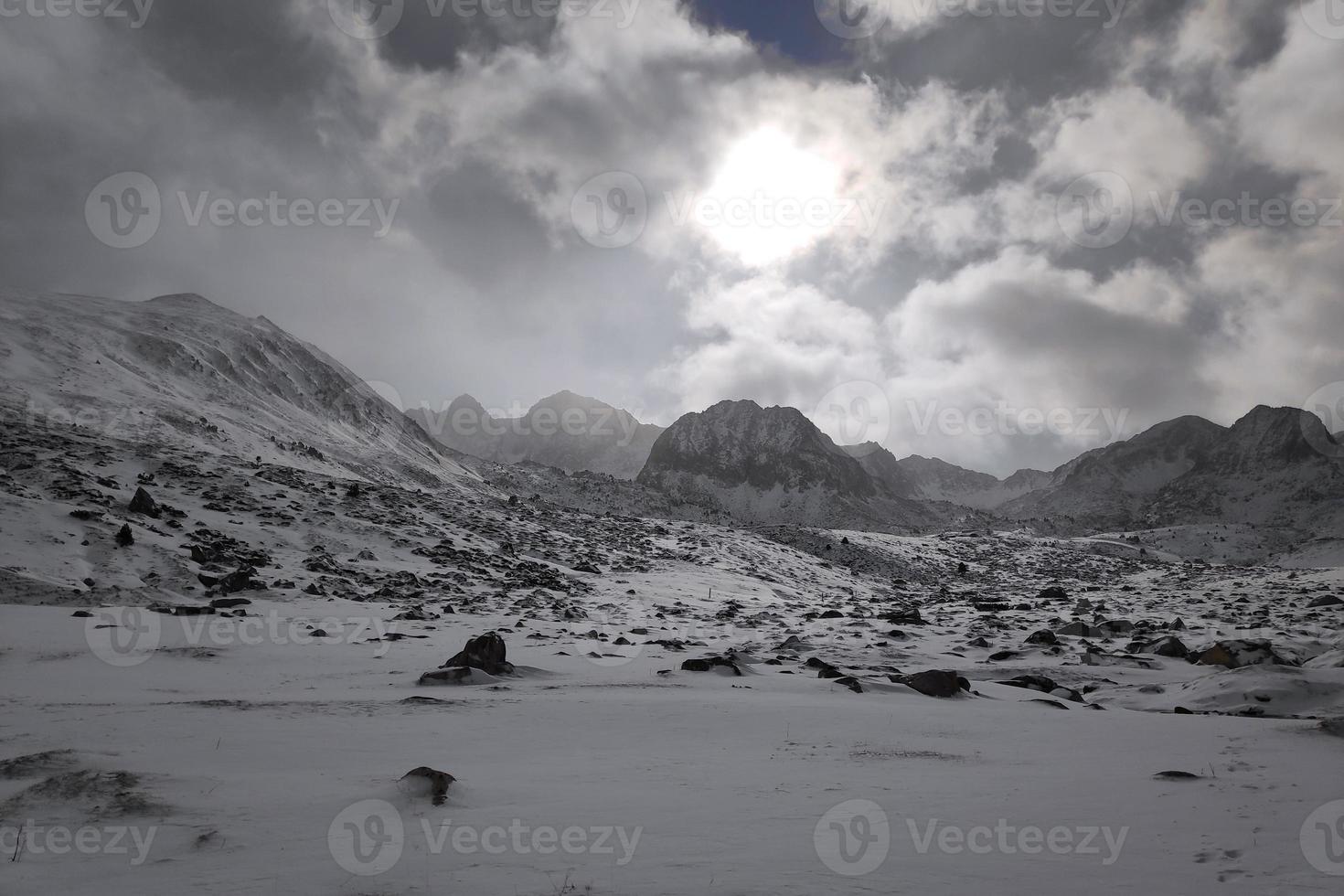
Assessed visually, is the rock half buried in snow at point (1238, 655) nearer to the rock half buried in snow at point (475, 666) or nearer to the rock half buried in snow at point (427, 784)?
the rock half buried in snow at point (475, 666)

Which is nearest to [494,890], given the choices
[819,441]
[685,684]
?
[685,684]

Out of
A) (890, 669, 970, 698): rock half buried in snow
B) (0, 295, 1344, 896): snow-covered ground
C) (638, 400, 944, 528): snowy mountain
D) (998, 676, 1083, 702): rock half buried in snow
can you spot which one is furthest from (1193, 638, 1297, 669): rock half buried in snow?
(638, 400, 944, 528): snowy mountain

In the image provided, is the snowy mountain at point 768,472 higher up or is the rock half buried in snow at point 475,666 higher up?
the snowy mountain at point 768,472

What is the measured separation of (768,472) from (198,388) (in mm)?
127932

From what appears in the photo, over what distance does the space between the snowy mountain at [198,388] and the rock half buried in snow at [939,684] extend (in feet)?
134

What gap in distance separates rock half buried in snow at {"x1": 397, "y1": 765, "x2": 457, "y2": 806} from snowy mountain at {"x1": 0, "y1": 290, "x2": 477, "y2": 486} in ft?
126

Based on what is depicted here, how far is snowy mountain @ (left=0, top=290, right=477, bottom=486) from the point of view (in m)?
39.5

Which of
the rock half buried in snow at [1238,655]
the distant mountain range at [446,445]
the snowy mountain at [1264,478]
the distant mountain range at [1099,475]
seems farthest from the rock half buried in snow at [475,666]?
the snowy mountain at [1264,478]

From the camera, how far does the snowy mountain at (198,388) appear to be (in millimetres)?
39469

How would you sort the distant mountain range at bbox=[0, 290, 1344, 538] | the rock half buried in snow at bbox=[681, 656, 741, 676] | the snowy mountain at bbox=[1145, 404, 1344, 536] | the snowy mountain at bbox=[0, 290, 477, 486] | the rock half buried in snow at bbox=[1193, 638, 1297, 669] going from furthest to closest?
the snowy mountain at bbox=[1145, 404, 1344, 536]
the distant mountain range at bbox=[0, 290, 1344, 538]
the snowy mountain at bbox=[0, 290, 477, 486]
the rock half buried in snow at bbox=[1193, 638, 1297, 669]
the rock half buried in snow at bbox=[681, 656, 741, 676]

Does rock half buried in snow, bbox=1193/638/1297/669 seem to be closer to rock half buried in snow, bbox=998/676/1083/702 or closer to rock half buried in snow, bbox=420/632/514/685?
rock half buried in snow, bbox=998/676/1083/702

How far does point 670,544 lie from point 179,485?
27841 mm

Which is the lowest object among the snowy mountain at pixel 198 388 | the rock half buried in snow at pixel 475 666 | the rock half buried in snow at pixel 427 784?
the rock half buried in snow at pixel 475 666

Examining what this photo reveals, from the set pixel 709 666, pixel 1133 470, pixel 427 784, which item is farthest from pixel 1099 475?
pixel 427 784
